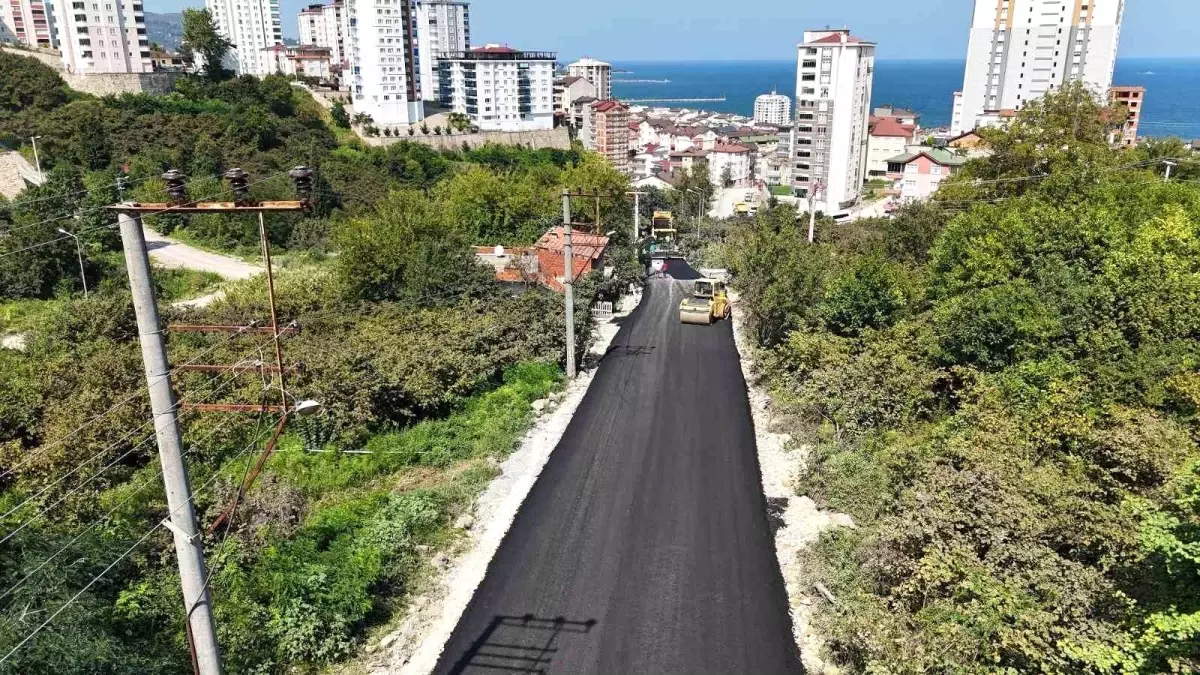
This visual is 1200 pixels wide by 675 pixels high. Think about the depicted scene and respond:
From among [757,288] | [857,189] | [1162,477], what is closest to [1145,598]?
[1162,477]

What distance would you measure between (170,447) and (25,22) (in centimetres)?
13341

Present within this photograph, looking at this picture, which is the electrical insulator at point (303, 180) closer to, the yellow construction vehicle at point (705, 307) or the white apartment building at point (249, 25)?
the yellow construction vehicle at point (705, 307)

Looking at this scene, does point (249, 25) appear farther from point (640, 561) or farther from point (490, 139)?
point (640, 561)

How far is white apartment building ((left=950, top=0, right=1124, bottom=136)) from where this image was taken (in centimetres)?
9619

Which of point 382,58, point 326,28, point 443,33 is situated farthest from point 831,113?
point 326,28

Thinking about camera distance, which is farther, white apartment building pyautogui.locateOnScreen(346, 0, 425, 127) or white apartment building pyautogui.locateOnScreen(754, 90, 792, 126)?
white apartment building pyautogui.locateOnScreen(754, 90, 792, 126)

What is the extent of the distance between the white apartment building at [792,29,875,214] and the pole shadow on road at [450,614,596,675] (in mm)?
66027

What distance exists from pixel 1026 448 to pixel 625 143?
94.8 m

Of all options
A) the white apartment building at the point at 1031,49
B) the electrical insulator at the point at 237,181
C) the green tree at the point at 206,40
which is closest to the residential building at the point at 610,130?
the green tree at the point at 206,40

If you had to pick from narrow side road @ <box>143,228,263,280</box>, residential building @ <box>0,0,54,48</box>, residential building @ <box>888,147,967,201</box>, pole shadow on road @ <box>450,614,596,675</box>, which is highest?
residential building @ <box>0,0,54,48</box>

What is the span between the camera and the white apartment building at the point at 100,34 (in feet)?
237

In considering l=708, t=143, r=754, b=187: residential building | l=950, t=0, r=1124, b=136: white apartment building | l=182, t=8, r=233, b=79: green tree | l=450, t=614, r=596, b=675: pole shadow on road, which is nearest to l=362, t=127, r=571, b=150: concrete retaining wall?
l=182, t=8, r=233, b=79: green tree

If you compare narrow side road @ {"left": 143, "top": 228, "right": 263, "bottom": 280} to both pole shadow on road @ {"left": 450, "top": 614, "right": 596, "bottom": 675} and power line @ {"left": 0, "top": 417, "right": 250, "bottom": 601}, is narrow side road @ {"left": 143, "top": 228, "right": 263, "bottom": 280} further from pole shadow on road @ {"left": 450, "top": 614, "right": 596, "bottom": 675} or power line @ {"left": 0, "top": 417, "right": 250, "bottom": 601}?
pole shadow on road @ {"left": 450, "top": 614, "right": 596, "bottom": 675}

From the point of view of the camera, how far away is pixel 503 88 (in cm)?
9319
